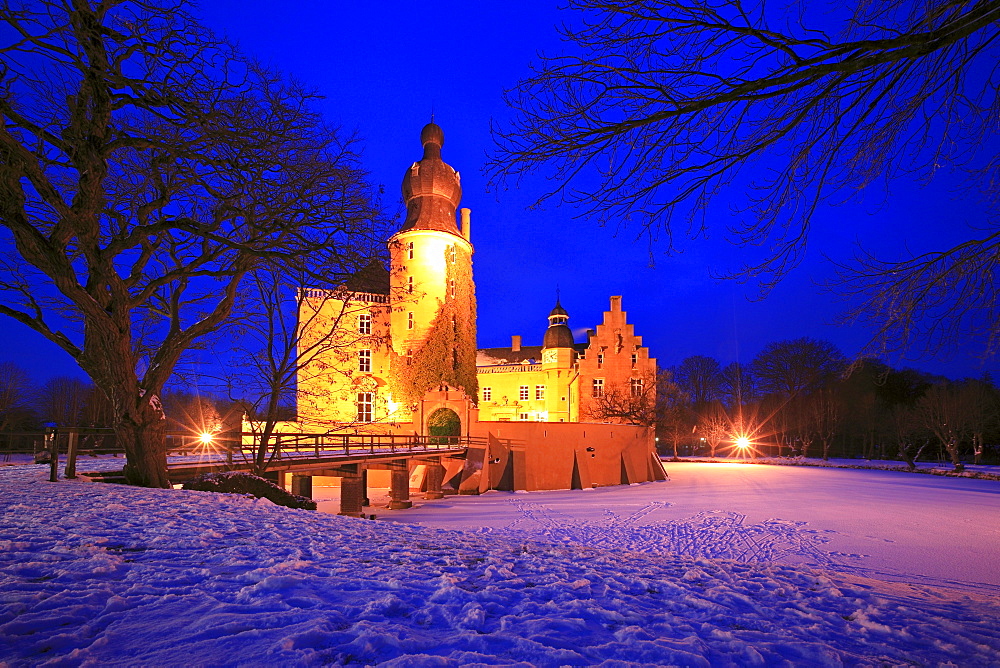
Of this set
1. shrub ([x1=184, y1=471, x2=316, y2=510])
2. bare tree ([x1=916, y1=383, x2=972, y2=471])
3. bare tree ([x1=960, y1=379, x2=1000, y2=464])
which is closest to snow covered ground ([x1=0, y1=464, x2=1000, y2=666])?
shrub ([x1=184, y1=471, x2=316, y2=510])

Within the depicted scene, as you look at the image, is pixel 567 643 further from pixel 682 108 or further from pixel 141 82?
pixel 141 82

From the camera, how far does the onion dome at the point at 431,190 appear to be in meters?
32.9

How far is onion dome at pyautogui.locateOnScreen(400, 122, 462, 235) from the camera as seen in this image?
32938 millimetres

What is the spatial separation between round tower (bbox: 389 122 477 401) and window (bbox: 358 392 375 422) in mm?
2506

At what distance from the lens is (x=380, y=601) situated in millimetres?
3154

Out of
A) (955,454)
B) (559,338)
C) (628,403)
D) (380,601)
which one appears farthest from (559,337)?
(380,601)

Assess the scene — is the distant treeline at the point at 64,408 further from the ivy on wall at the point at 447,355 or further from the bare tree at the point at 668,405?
the bare tree at the point at 668,405

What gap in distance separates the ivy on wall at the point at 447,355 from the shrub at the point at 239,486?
20.2m

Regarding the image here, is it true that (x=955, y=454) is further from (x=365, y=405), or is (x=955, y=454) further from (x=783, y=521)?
(x=365, y=405)

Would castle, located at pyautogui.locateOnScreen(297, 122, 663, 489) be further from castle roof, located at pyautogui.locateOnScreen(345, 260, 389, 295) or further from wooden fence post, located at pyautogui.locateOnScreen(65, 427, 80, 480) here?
castle roof, located at pyautogui.locateOnScreen(345, 260, 389, 295)

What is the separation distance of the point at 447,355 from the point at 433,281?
477cm

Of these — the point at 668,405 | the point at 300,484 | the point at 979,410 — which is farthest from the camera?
the point at 668,405

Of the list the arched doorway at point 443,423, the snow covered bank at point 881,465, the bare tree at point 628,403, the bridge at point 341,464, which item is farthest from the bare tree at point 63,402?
the snow covered bank at point 881,465

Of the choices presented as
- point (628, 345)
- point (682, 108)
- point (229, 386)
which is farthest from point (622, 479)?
point (682, 108)
